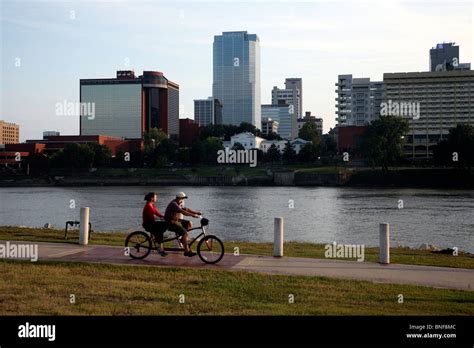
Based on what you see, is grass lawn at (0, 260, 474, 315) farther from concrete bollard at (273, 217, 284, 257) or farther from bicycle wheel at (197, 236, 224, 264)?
concrete bollard at (273, 217, 284, 257)

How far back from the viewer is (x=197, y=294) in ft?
39.8

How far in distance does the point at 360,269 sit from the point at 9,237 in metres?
14.0

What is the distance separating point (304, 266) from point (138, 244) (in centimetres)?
515

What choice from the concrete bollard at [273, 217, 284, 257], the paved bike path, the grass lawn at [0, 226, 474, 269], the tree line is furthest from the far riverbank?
the paved bike path

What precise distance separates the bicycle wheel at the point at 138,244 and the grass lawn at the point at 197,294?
1.73m

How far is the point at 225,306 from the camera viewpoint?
435 inches

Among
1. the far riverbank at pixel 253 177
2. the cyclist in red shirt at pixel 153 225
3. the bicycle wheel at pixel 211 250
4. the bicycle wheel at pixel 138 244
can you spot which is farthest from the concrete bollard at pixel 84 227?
the far riverbank at pixel 253 177

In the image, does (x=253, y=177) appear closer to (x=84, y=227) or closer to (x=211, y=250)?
(x=84, y=227)

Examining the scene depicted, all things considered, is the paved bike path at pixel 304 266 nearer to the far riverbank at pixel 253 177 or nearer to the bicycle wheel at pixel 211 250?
the bicycle wheel at pixel 211 250

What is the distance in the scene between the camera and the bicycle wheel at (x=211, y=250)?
1622 cm

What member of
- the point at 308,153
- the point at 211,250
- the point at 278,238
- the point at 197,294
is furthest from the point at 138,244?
the point at 308,153
